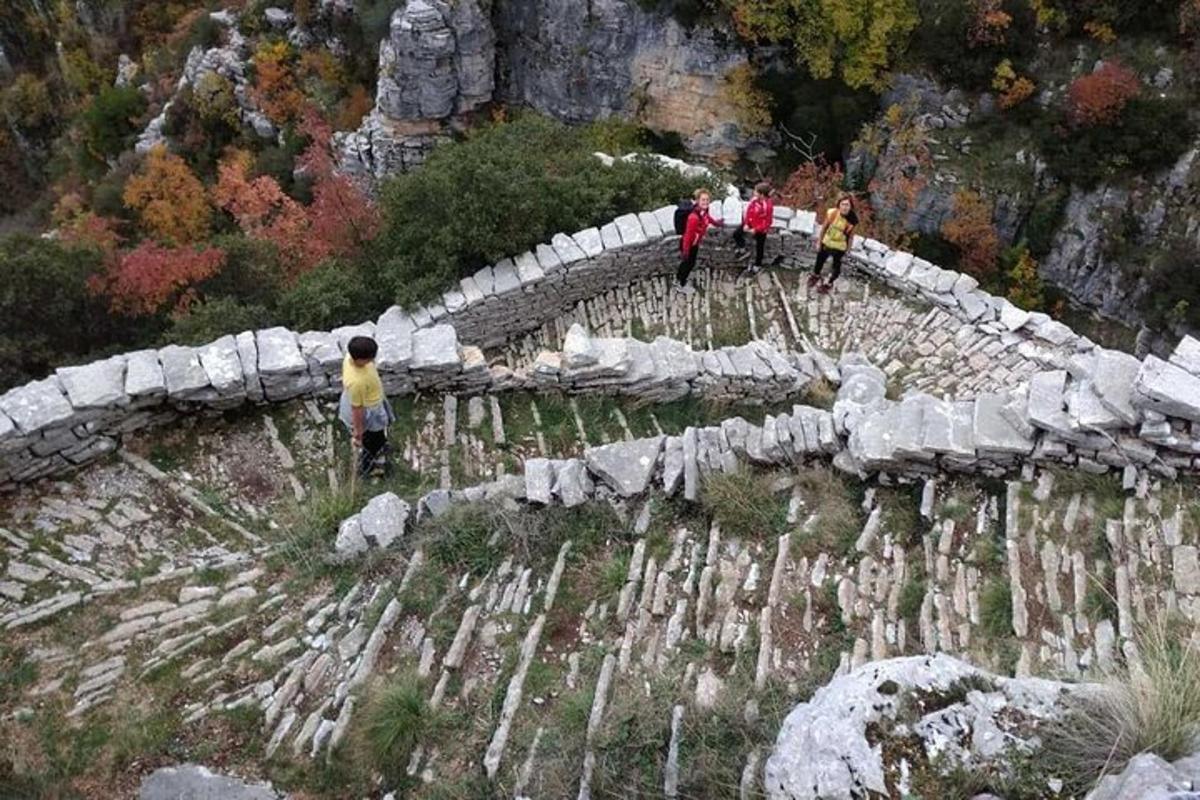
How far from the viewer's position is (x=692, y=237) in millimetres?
11500

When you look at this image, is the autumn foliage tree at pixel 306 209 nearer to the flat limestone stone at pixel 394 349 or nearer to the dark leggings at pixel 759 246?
the flat limestone stone at pixel 394 349

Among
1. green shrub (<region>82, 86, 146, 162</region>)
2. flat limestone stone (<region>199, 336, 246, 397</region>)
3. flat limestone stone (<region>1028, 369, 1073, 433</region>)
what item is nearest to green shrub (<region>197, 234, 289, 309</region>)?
flat limestone stone (<region>199, 336, 246, 397</region>)

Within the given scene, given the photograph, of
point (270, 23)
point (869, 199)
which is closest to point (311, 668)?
point (869, 199)

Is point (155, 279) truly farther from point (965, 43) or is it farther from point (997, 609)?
point (965, 43)

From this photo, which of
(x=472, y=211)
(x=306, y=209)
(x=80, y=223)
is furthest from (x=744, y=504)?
(x=80, y=223)

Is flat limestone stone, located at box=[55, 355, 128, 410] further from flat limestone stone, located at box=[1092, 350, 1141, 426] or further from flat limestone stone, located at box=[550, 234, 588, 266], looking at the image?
flat limestone stone, located at box=[1092, 350, 1141, 426]

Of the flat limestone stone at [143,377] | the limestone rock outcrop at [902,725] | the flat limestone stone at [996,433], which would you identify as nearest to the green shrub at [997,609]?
the flat limestone stone at [996,433]

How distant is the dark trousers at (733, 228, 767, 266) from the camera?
1217 cm

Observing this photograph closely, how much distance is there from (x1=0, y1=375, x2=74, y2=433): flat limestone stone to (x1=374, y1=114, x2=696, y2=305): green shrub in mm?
3986

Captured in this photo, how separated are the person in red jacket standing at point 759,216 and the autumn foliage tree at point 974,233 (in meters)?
11.0

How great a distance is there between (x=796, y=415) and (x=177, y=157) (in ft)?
76.4

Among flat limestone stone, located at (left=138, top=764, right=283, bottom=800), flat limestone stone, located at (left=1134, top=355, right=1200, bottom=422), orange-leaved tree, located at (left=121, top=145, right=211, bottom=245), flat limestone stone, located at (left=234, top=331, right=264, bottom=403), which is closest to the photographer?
flat limestone stone, located at (left=138, top=764, right=283, bottom=800)

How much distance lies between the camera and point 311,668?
6.44 meters

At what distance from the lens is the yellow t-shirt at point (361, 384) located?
7.65 metres
